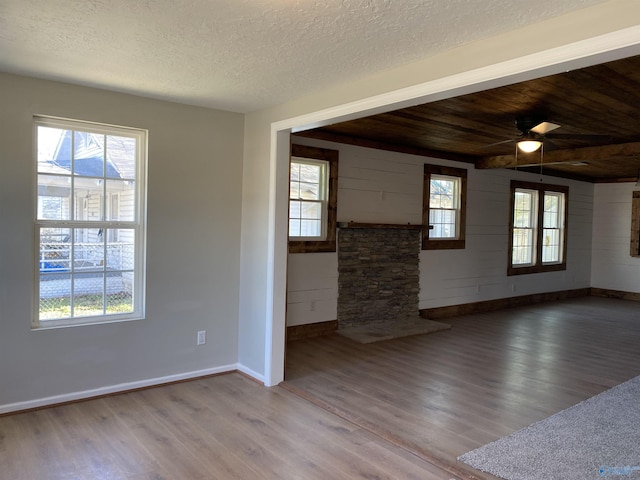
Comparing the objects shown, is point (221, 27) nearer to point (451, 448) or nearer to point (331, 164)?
point (451, 448)

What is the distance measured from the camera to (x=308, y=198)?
5.84m

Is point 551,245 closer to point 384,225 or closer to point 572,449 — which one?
point 384,225

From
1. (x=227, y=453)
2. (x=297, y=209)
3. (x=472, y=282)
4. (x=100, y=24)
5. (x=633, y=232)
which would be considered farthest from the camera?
(x=633, y=232)

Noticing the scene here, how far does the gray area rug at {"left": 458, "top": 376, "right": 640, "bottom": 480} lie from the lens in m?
2.79

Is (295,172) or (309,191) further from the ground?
(295,172)

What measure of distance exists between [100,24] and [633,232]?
34.3 ft

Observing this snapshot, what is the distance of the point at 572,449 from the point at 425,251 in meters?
4.22

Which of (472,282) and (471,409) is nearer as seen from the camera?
(471,409)

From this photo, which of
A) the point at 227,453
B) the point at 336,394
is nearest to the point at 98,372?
the point at 227,453

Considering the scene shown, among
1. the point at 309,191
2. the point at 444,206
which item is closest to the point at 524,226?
the point at 444,206

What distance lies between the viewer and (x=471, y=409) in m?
3.73

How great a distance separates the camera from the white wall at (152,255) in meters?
3.49

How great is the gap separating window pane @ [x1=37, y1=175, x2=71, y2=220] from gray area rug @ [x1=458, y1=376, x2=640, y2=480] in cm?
335

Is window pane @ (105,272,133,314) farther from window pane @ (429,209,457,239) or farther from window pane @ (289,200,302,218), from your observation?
window pane @ (429,209,457,239)
